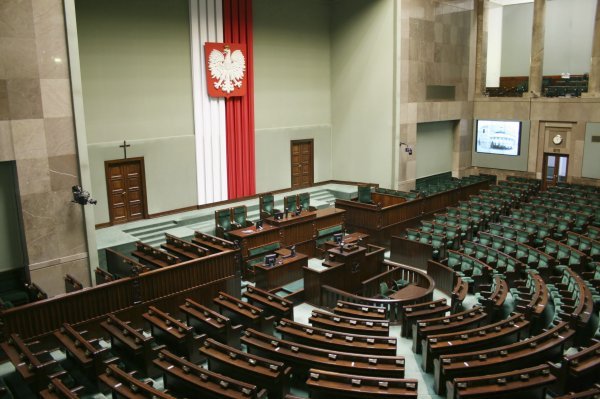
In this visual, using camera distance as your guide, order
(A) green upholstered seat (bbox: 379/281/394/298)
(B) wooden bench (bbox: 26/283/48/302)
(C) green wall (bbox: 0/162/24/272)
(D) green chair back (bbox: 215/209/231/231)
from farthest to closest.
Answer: (D) green chair back (bbox: 215/209/231/231), (A) green upholstered seat (bbox: 379/281/394/298), (C) green wall (bbox: 0/162/24/272), (B) wooden bench (bbox: 26/283/48/302)

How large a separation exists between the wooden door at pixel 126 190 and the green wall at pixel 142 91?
0.15 m

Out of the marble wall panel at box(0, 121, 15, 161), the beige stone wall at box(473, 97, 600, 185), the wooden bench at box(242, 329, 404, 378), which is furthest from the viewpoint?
the beige stone wall at box(473, 97, 600, 185)

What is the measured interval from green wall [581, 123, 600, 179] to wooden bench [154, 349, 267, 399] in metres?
14.6

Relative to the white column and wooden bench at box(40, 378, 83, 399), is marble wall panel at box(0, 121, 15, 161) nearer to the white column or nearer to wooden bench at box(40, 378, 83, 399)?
wooden bench at box(40, 378, 83, 399)

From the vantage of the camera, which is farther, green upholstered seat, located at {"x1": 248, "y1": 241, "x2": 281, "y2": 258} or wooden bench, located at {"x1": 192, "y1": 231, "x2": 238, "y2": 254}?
green upholstered seat, located at {"x1": 248, "y1": 241, "x2": 281, "y2": 258}

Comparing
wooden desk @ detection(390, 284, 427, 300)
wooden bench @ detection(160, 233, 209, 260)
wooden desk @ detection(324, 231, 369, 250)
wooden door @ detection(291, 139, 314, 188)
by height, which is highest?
wooden door @ detection(291, 139, 314, 188)

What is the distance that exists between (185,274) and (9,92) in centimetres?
393

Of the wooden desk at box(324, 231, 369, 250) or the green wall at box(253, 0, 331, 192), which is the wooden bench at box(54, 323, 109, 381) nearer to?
the wooden desk at box(324, 231, 369, 250)

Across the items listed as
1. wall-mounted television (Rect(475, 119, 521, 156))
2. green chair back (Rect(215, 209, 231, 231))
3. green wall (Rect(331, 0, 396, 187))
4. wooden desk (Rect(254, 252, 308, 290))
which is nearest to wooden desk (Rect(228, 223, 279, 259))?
green chair back (Rect(215, 209, 231, 231))

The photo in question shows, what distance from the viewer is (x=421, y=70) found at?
16.7 meters

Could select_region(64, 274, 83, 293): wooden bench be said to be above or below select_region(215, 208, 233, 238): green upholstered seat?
below

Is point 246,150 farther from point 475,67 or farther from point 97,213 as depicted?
point 475,67

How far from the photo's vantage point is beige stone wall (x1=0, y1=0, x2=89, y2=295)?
27.0 ft

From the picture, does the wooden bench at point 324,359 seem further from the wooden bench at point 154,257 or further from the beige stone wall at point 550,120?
the beige stone wall at point 550,120
